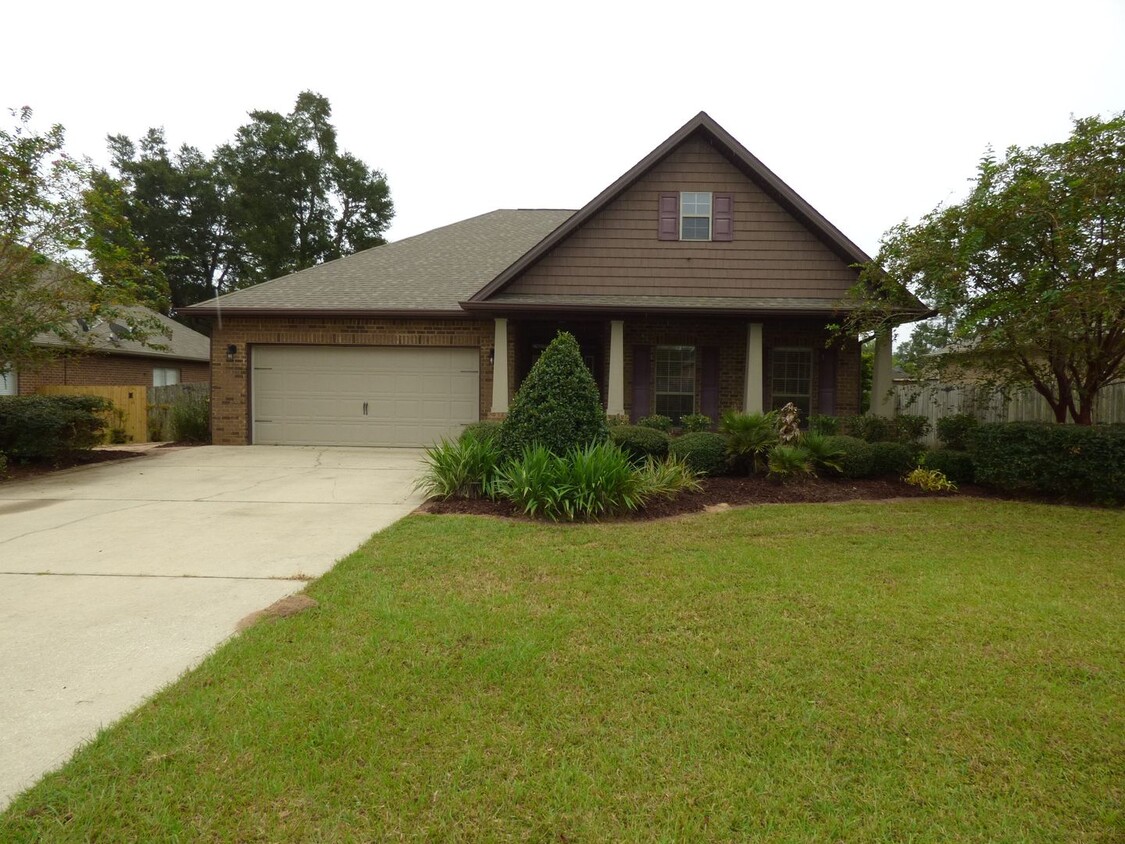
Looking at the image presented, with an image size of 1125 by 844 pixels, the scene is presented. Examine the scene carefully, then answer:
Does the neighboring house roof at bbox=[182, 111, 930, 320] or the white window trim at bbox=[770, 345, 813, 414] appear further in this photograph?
the white window trim at bbox=[770, 345, 813, 414]

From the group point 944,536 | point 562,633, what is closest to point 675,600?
point 562,633

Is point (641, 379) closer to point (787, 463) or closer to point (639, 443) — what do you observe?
point (639, 443)

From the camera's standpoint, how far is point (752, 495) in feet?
26.9

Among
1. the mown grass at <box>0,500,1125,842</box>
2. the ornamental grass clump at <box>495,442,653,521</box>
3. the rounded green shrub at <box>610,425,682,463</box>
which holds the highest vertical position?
the rounded green shrub at <box>610,425,682,463</box>

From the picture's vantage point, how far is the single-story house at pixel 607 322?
11984 mm

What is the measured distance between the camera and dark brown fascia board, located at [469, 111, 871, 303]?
38.8ft

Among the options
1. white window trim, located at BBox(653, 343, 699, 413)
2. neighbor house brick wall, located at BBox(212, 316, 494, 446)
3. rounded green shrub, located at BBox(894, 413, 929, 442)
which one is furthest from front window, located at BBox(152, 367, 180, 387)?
rounded green shrub, located at BBox(894, 413, 929, 442)

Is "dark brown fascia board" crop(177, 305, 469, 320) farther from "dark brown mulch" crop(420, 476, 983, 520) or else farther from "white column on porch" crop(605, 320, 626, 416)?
"dark brown mulch" crop(420, 476, 983, 520)

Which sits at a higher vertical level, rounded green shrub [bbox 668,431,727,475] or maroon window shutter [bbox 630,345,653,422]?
maroon window shutter [bbox 630,345,653,422]

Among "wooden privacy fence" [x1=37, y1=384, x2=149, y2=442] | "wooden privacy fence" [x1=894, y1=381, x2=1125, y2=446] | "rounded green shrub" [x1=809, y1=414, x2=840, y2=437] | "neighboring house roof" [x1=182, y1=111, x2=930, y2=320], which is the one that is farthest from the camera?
"wooden privacy fence" [x1=37, y1=384, x2=149, y2=442]

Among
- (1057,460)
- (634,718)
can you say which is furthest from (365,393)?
(1057,460)

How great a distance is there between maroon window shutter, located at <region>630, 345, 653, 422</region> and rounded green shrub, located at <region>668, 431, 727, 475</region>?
143 inches

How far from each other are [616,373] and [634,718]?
9351 mm

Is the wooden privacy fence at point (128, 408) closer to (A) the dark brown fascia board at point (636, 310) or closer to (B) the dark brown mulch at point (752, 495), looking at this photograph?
(A) the dark brown fascia board at point (636, 310)
